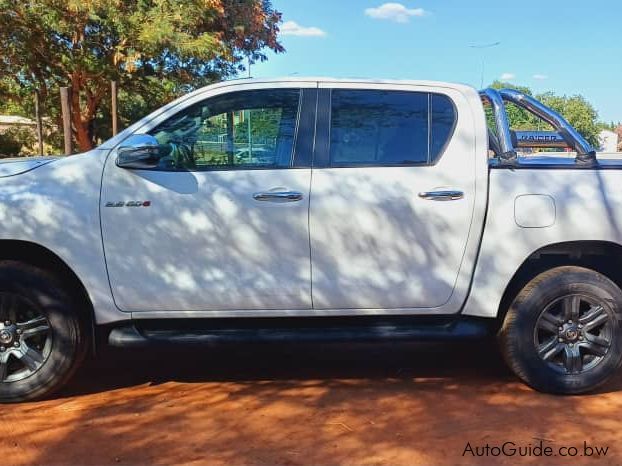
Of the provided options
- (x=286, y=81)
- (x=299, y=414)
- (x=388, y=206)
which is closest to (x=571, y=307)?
(x=388, y=206)

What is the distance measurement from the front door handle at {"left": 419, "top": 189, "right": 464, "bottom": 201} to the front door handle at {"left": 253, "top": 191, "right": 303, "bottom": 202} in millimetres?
767

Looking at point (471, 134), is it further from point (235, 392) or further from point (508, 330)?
point (235, 392)

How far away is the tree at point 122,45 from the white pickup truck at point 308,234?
11043 mm

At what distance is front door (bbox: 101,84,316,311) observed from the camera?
3.77 m

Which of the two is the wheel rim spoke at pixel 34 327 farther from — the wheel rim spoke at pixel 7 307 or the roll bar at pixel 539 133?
the roll bar at pixel 539 133

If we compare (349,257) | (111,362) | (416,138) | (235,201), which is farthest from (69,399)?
(416,138)

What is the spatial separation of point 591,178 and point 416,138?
1112 mm

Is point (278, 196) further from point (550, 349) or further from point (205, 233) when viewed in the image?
point (550, 349)

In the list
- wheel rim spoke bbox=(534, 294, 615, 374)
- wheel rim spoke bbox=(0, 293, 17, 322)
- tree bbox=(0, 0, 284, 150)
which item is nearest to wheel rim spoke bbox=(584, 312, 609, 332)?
wheel rim spoke bbox=(534, 294, 615, 374)

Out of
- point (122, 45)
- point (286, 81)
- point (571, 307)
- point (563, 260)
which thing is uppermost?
point (122, 45)

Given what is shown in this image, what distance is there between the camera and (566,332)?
4039 mm

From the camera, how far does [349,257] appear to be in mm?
3852

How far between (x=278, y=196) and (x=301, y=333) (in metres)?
0.87

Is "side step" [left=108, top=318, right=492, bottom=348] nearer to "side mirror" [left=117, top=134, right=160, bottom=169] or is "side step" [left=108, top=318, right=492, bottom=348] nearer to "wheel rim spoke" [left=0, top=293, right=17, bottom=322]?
"wheel rim spoke" [left=0, top=293, right=17, bottom=322]
